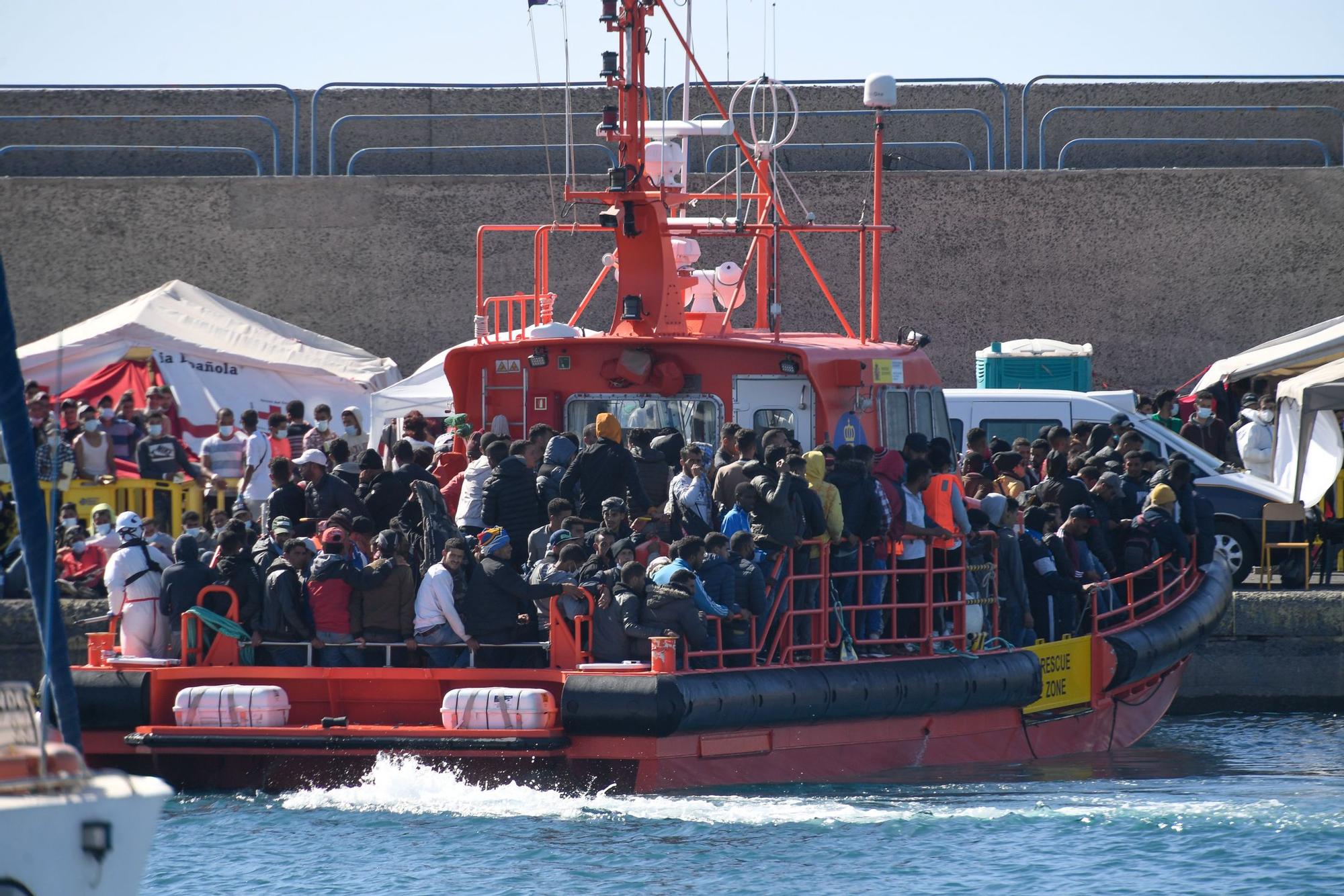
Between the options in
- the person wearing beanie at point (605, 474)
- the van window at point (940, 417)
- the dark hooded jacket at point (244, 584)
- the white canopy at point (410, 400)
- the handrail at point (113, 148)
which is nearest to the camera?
the dark hooded jacket at point (244, 584)

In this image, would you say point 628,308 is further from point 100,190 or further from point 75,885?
point 100,190

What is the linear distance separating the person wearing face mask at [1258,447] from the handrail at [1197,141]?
5305 millimetres

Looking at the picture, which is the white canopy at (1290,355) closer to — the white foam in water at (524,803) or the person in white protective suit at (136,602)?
the white foam in water at (524,803)

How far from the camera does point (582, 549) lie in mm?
9742

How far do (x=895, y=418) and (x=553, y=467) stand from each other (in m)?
2.48

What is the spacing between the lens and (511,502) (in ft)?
34.9

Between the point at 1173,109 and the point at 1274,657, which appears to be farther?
the point at 1173,109

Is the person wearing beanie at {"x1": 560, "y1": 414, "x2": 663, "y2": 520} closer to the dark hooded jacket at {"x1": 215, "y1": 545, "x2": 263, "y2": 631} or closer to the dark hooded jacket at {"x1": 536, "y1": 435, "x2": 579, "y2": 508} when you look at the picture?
the dark hooded jacket at {"x1": 536, "y1": 435, "x2": 579, "y2": 508}

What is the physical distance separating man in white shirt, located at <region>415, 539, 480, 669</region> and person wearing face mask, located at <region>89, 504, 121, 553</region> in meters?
4.48

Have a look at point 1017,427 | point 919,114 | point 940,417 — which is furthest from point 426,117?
point 940,417

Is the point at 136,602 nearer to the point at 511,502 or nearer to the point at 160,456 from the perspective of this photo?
the point at 511,502

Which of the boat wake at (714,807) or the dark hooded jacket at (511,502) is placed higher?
the dark hooded jacket at (511,502)

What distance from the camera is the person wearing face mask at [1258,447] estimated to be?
52.5 ft

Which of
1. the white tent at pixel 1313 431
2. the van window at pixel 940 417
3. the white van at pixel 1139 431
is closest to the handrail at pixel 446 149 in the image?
the white van at pixel 1139 431
